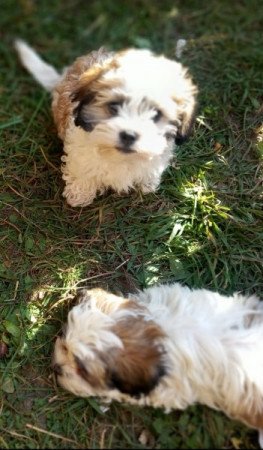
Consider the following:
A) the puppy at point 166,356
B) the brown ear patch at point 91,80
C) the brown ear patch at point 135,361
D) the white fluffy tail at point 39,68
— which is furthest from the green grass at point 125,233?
the brown ear patch at point 91,80

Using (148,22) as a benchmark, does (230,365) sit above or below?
below

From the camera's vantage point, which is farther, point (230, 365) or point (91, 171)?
point (91, 171)

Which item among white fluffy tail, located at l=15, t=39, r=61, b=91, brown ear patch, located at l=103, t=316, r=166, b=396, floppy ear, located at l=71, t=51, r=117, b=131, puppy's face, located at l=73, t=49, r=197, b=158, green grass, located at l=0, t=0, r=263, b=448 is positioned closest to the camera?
brown ear patch, located at l=103, t=316, r=166, b=396

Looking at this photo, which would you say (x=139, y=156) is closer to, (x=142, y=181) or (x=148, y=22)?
(x=142, y=181)

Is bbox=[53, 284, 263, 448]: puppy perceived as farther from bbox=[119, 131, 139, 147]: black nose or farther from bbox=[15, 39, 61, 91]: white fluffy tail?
bbox=[15, 39, 61, 91]: white fluffy tail

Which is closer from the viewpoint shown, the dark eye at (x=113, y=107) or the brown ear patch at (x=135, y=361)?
the brown ear patch at (x=135, y=361)

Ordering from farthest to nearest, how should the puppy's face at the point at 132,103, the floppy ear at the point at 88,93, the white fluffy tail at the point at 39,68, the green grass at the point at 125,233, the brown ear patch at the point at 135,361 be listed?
the white fluffy tail at the point at 39,68
the green grass at the point at 125,233
the floppy ear at the point at 88,93
the puppy's face at the point at 132,103
the brown ear patch at the point at 135,361

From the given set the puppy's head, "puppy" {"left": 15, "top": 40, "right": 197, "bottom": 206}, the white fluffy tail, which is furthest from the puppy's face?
the white fluffy tail

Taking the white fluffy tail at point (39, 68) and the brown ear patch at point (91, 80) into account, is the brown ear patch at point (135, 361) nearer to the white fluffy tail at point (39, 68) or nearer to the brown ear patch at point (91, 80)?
the brown ear patch at point (91, 80)

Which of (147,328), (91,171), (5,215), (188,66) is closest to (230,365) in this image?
(147,328)
